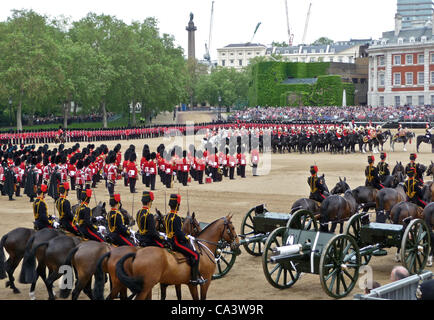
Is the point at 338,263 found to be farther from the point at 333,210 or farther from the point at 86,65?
the point at 86,65

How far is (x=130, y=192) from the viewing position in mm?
22594

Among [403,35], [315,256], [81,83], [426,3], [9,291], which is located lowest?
[9,291]

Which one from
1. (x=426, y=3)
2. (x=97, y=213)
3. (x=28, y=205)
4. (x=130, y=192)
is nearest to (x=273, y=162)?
(x=130, y=192)

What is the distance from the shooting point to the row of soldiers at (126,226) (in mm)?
9219

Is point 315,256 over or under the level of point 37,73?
under

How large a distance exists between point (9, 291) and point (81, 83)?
50.4 metres

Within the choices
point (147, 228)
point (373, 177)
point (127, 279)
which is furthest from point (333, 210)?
point (127, 279)

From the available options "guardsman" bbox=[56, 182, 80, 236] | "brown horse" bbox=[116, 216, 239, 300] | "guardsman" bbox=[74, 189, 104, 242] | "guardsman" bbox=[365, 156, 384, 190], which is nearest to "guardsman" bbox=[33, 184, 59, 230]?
"guardsman" bbox=[56, 182, 80, 236]

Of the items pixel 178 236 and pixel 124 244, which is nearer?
pixel 178 236

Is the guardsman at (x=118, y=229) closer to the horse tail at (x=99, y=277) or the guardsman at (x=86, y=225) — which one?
the guardsman at (x=86, y=225)

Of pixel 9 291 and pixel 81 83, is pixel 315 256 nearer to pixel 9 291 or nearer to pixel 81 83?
pixel 9 291

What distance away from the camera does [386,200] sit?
47.0 feet

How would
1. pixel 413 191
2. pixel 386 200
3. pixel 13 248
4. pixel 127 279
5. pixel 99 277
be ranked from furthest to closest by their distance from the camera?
pixel 386 200 < pixel 413 191 < pixel 13 248 < pixel 99 277 < pixel 127 279

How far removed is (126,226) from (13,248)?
6.30 ft
